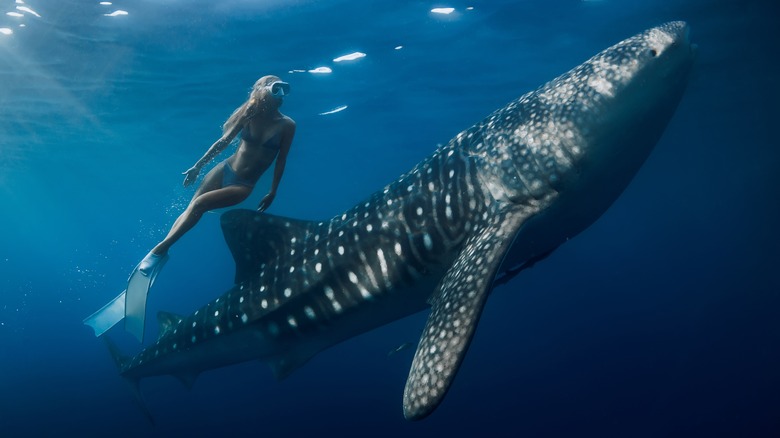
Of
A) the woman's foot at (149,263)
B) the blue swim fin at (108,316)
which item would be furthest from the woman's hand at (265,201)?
the blue swim fin at (108,316)

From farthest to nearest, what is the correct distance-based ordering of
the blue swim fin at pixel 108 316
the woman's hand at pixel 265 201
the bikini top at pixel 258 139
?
the blue swim fin at pixel 108 316 → the woman's hand at pixel 265 201 → the bikini top at pixel 258 139

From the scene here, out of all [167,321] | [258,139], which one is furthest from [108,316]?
[258,139]

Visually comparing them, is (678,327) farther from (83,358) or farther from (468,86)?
(83,358)

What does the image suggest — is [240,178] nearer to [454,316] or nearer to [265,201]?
[265,201]

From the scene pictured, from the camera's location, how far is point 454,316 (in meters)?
3.95

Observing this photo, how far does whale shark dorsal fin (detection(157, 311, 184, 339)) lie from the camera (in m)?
7.17

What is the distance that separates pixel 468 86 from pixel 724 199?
96955mm

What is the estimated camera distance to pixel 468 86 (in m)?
23.2

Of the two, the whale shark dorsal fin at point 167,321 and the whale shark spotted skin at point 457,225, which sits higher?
the whale shark spotted skin at point 457,225

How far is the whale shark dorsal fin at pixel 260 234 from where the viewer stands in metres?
6.08

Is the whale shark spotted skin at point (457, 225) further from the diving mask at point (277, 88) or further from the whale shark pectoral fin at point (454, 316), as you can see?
the diving mask at point (277, 88)

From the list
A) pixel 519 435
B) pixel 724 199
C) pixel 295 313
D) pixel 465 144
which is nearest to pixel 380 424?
pixel 519 435

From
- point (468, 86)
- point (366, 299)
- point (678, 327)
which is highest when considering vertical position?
point (366, 299)

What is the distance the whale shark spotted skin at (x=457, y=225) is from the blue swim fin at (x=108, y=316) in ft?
6.41
